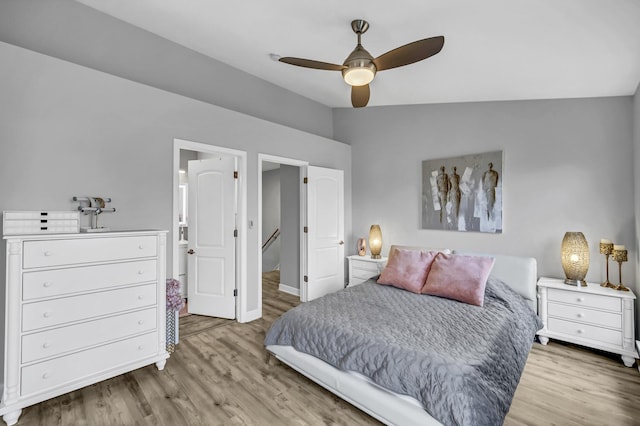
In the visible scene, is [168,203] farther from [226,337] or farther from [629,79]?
[629,79]

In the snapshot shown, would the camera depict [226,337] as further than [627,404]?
Yes

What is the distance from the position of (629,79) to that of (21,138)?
493 centimetres

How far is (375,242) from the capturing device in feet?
14.6

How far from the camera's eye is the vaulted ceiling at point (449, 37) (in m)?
2.03

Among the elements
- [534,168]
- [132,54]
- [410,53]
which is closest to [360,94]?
[410,53]

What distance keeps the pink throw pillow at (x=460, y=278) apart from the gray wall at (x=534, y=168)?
Result: 89 cm

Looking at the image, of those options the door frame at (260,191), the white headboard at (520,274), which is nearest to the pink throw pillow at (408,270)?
the white headboard at (520,274)

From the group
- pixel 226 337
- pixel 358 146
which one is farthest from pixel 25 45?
pixel 358 146

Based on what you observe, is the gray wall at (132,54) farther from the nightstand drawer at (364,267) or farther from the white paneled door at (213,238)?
the nightstand drawer at (364,267)

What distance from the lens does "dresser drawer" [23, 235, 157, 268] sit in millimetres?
1959

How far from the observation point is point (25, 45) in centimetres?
255

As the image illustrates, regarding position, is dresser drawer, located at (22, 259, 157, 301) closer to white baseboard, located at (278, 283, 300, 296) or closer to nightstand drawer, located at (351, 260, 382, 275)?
white baseboard, located at (278, 283, 300, 296)

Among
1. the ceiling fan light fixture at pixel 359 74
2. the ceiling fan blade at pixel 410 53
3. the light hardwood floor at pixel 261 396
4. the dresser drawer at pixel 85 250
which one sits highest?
the ceiling fan blade at pixel 410 53

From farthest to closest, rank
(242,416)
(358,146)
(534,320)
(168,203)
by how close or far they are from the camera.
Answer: (358,146) → (168,203) → (534,320) → (242,416)
